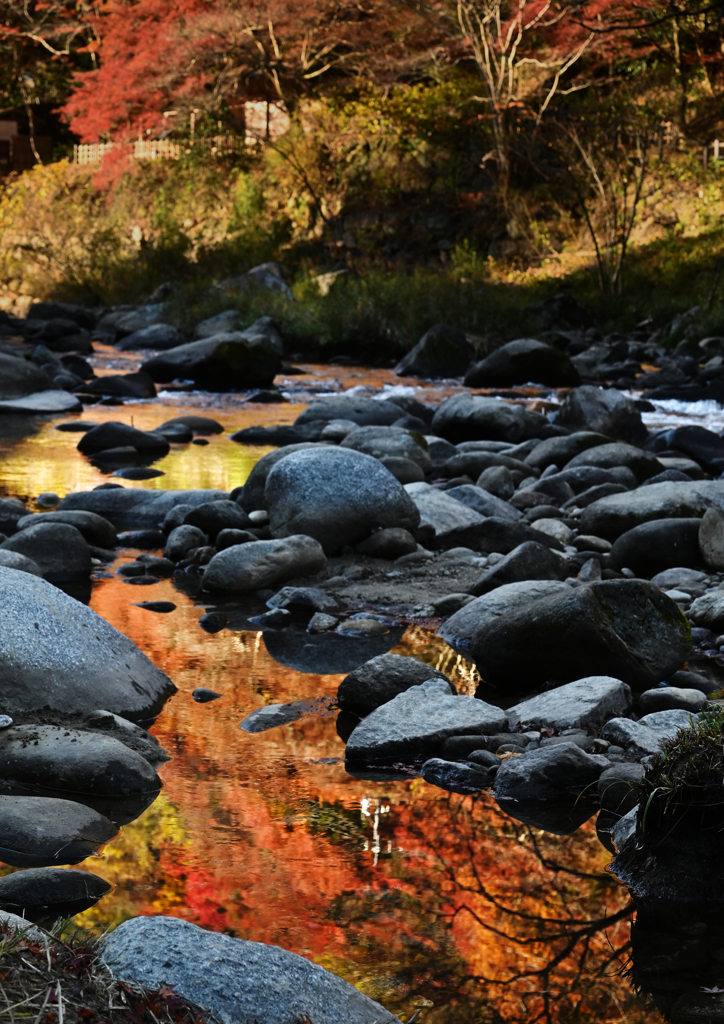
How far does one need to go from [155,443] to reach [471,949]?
700cm

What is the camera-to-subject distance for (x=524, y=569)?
16.6 ft

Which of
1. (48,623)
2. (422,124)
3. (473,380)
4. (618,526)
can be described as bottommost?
(473,380)

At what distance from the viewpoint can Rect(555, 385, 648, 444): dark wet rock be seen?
970 centimetres

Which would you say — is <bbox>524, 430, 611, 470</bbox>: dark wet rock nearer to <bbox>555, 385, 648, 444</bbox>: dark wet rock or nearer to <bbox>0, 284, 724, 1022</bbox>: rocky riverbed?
<bbox>0, 284, 724, 1022</bbox>: rocky riverbed

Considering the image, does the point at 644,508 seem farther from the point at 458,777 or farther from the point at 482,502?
the point at 458,777

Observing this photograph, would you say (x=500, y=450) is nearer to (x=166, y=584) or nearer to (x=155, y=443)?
(x=155, y=443)

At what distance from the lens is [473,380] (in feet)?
44.4

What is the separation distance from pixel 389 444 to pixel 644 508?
2.36 metres

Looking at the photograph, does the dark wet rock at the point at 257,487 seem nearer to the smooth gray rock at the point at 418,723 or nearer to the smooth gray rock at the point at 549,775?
the smooth gray rock at the point at 418,723

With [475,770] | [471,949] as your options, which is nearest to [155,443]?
[475,770]

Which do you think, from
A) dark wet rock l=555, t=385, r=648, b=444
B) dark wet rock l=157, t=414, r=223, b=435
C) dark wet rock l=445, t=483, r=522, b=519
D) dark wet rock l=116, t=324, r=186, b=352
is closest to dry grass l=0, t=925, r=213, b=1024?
dark wet rock l=445, t=483, r=522, b=519

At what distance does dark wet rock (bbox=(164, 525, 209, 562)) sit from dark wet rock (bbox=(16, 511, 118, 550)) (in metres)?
0.35

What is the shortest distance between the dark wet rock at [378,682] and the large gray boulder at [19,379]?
27.9ft

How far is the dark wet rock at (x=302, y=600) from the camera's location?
503cm
